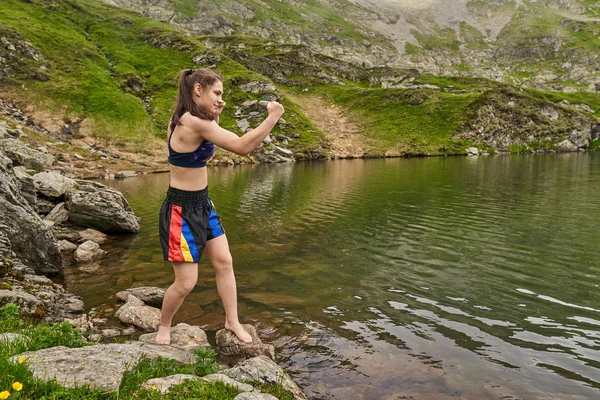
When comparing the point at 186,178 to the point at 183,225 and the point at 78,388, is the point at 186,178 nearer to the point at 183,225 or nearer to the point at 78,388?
the point at 183,225

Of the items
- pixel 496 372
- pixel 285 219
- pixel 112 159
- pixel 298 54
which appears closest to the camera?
pixel 496 372

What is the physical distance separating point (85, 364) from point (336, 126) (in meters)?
132

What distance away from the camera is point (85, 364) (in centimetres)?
466

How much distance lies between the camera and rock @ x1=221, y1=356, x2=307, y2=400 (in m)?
5.91

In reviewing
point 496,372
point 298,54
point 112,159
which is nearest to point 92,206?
point 496,372

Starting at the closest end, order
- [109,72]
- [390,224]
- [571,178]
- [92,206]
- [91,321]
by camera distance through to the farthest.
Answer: [91,321], [92,206], [390,224], [571,178], [109,72]

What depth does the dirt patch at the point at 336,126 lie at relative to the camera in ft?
370

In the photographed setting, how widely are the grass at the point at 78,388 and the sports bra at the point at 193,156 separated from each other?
314 cm

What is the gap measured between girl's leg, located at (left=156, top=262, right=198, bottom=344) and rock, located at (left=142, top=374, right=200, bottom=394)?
1.96m

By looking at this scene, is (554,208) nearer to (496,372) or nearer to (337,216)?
(337,216)

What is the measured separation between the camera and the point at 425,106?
13725 centimetres

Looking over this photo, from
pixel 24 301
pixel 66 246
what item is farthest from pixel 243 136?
pixel 66 246

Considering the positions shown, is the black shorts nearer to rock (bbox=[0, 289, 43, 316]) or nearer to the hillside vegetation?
rock (bbox=[0, 289, 43, 316])

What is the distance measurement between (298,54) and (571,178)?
153526mm
